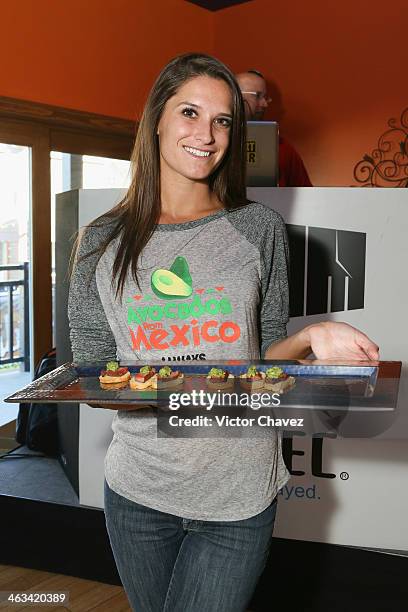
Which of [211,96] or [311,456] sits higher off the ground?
[211,96]

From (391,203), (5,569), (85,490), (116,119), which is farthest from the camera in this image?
(116,119)

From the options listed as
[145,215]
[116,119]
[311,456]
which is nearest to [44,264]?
[116,119]

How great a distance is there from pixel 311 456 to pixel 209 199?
0.98m

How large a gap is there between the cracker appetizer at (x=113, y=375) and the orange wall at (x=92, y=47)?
254 centimetres

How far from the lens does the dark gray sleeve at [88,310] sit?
3.69 ft

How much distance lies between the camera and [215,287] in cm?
104

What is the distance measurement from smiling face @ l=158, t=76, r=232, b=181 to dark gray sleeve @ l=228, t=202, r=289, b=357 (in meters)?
0.10

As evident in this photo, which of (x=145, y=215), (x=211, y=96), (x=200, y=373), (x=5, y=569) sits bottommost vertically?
(x=5, y=569)

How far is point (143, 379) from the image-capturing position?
0.92 metres

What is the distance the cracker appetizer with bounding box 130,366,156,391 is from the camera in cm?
91

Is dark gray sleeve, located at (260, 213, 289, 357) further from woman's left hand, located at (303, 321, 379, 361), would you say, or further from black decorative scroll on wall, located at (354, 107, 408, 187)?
black decorative scroll on wall, located at (354, 107, 408, 187)

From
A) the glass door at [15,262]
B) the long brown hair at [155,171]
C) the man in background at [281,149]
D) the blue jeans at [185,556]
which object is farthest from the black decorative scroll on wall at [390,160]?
the blue jeans at [185,556]

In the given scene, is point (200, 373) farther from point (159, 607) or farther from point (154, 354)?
point (159, 607)

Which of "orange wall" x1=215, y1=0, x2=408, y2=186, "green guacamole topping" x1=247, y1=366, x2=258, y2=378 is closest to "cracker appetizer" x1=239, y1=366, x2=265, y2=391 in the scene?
"green guacamole topping" x1=247, y1=366, x2=258, y2=378
